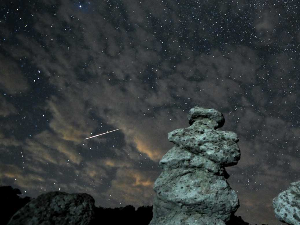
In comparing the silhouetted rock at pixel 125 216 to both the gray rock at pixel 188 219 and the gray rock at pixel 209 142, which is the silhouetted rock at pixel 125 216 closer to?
the gray rock at pixel 188 219

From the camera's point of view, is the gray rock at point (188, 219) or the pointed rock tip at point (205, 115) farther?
the pointed rock tip at point (205, 115)

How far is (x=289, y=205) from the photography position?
7.95 meters

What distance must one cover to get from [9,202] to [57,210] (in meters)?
14.0

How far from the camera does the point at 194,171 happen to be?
10.9 m

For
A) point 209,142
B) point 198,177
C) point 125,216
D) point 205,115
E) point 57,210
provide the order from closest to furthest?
point 57,210
point 198,177
point 209,142
point 205,115
point 125,216

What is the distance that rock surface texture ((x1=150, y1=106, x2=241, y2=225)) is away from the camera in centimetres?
953

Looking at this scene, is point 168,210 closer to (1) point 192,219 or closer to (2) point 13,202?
(1) point 192,219

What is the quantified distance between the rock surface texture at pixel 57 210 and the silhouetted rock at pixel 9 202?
7.54m

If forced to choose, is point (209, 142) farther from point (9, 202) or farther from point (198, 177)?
point (9, 202)

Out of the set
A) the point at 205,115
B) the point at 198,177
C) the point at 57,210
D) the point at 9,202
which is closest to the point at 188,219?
the point at 198,177

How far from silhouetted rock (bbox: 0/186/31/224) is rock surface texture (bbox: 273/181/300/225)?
15.0m

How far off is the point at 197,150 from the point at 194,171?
3.56ft

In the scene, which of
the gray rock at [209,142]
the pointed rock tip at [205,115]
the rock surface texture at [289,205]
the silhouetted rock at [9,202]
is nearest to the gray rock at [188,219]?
the rock surface texture at [289,205]

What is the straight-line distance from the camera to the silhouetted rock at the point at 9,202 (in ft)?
49.7
